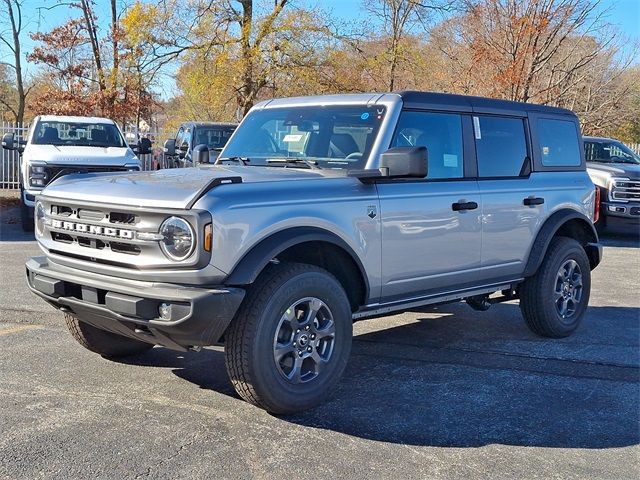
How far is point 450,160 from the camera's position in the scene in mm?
5395

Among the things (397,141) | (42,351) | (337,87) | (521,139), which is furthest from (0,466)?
(337,87)

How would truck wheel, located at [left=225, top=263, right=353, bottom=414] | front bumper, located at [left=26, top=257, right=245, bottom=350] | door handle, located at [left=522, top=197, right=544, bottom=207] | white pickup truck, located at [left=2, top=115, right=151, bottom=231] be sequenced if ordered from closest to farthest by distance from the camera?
front bumper, located at [left=26, top=257, right=245, bottom=350]
truck wheel, located at [left=225, top=263, right=353, bottom=414]
door handle, located at [left=522, top=197, right=544, bottom=207]
white pickup truck, located at [left=2, top=115, right=151, bottom=231]

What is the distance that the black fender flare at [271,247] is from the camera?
153 inches

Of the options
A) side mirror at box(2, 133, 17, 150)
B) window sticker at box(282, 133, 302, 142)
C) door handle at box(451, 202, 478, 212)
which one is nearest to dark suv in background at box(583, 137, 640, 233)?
door handle at box(451, 202, 478, 212)

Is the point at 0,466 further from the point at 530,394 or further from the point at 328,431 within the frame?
the point at 530,394

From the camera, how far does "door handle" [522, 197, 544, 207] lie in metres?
5.83

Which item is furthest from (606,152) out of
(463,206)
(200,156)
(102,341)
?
(102,341)

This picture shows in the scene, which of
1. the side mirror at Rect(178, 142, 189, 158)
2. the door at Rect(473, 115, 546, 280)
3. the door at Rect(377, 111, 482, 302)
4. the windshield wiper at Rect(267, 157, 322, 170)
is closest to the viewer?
the door at Rect(377, 111, 482, 302)

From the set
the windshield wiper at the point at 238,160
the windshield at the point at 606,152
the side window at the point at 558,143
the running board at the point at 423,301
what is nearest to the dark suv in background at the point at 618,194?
the windshield at the point at 606,152

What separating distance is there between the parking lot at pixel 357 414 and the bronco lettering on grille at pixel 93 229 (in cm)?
105

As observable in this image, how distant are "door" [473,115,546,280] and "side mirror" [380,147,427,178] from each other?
1.11m

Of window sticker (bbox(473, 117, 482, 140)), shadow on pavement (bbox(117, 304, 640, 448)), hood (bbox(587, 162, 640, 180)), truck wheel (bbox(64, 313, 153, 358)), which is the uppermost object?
window sticker (bbox(473, 117, 482, 140))

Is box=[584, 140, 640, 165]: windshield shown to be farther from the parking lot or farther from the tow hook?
the tow hook

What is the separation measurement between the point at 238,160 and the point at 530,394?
2707 millimetres
